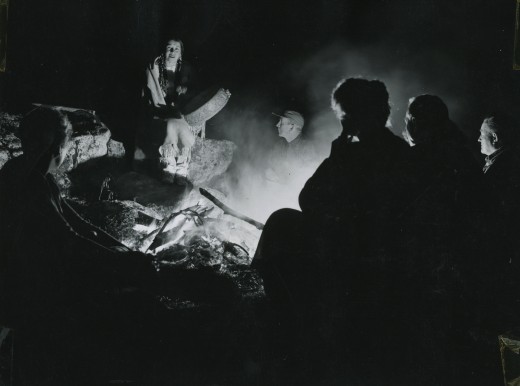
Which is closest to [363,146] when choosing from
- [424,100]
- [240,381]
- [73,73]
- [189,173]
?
[424,100]

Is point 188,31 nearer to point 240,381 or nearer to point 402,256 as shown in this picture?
point 402,256

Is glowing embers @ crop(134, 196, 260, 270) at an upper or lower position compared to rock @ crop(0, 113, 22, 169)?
lower

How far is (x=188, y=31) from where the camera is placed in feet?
13.9

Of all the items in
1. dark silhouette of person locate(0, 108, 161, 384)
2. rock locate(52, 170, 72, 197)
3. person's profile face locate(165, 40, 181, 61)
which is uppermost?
person's profile face locate(165, 40, 181, 61)

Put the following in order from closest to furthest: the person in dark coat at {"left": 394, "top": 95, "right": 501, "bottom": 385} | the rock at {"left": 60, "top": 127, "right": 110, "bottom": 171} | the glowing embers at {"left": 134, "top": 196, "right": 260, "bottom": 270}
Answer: the person in dark coat at {"left": 394, "top": 95, "right": 501, "bottom": 385}
the glowing embers at {"left": 134, "top": 196, "right": 260, "bottom": 270}
the rock at {"left": 60, "top": 127, "right": 110, "bottom": 171}

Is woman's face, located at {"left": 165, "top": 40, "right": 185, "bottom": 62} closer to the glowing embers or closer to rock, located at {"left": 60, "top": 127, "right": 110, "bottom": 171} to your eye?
rock, located at {"left": 60, "top": 127, "right": 110, "bottom": 171}

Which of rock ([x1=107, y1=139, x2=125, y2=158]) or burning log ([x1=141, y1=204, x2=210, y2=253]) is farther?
rock ([x1=107, y1=139, x2=125, y2=158])

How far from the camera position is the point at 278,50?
167 inches

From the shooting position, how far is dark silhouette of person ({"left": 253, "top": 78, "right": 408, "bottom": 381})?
156 inches

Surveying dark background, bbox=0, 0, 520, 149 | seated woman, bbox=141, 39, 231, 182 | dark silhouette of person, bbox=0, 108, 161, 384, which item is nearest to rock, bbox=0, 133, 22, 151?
dark silhouette of person, bbox=0, 108, 161, 384

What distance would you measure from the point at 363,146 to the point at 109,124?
239cm

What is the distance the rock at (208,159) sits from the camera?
4.26 m

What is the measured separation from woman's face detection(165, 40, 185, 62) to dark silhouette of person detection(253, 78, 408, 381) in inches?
60.8

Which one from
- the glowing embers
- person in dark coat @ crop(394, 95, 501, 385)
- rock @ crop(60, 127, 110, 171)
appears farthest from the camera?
rock @ crop(60, 127, 110, 171)
